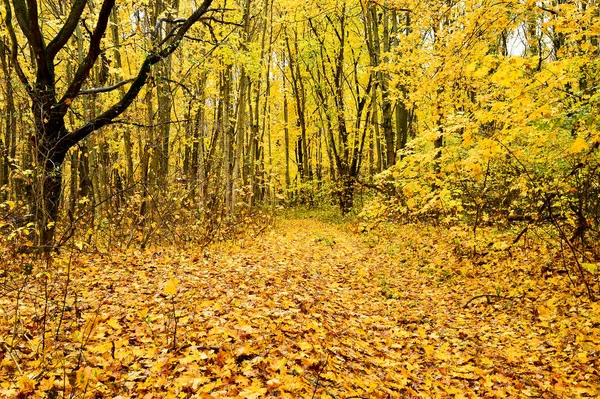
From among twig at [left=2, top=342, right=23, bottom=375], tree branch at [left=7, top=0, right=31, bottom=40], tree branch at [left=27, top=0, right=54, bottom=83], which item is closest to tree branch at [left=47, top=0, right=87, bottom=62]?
tree branch at [left=27, top=0, right=54, bottom=83]

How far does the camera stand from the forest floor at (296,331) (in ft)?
12.4

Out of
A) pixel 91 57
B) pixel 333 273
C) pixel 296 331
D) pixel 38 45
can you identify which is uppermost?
pixel 38 45

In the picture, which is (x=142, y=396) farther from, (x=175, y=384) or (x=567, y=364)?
(x=567, y=364)

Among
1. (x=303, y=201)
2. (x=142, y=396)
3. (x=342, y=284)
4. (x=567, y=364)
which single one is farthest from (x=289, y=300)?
(x=303, y=201)

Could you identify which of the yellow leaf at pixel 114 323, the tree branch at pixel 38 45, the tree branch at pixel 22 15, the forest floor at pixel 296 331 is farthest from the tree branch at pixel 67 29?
the yellow leaf at pixel 114 323

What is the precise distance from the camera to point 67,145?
772 cm

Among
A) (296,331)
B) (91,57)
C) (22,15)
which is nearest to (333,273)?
(296,331)

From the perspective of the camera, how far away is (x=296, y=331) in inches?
194

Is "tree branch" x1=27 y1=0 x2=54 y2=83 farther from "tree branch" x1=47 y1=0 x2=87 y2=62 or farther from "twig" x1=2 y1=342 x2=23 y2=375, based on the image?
"twig" x1=2 y1=342 x2=23 y2=375

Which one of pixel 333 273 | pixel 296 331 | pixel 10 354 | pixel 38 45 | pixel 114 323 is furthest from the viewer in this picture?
pixel 333 273

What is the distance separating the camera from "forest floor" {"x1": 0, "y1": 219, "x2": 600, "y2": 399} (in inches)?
149

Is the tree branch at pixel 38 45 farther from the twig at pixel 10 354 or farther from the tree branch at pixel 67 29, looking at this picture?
the twig at pixel 10 354

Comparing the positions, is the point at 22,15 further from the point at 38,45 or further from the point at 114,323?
the point at 114,323

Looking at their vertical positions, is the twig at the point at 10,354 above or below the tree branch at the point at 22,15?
below
